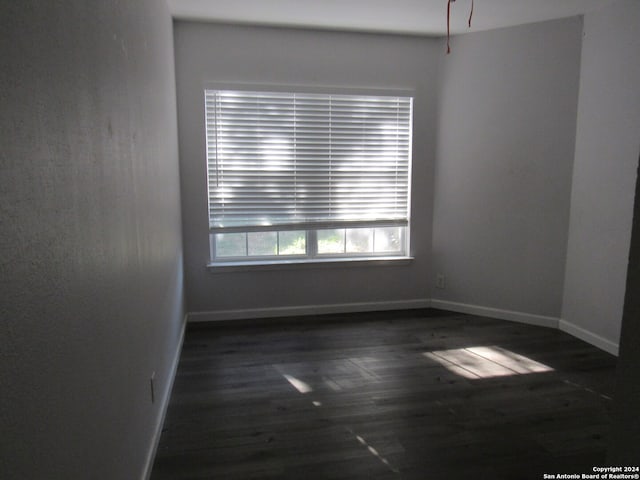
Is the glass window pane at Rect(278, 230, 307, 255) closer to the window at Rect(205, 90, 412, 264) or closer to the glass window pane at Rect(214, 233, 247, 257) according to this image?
the window at Rect(205, 90, 412, 264)

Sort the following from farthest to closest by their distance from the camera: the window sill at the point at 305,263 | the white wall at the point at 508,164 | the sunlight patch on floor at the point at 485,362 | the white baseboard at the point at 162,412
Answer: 1. the window sill at the point at 305,263
2. the white wall at the point at 508,164
3. the sunlight patch on floor at the point at 485,362
4. the white baseboard at the point at 162,412

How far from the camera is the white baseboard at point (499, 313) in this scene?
4.07 metres

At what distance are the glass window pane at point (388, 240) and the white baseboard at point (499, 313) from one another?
69 cm

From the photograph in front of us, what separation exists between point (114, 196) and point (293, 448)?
1.55 meters

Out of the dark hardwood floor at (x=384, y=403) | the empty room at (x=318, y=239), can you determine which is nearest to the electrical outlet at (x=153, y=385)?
the empty room at (x=318, y=239)

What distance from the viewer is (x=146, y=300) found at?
2.09 m

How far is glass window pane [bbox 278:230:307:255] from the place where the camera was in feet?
14.1

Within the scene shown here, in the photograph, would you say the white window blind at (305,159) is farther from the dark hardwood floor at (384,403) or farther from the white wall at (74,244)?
the white wall at (74,244)

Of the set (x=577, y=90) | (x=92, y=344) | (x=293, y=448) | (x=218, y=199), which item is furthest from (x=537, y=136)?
(x=92, y=344)

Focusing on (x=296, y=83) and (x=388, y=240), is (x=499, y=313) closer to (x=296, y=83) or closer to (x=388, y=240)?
(x=388, y=240)

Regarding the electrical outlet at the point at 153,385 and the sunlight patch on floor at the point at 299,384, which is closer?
the electrical outlet at the point at 153,385

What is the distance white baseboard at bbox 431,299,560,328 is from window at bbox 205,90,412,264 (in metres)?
0.81

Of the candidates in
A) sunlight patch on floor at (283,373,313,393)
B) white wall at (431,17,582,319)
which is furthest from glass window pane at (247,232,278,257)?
white wall at (431,17,582,319)

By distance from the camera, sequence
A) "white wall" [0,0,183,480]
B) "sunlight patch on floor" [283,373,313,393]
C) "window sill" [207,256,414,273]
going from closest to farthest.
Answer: "white wall" [0,0,183,480] < "sunlight patch on floor" [283,373,313,393] < "window sill" [207,256,414,273]
